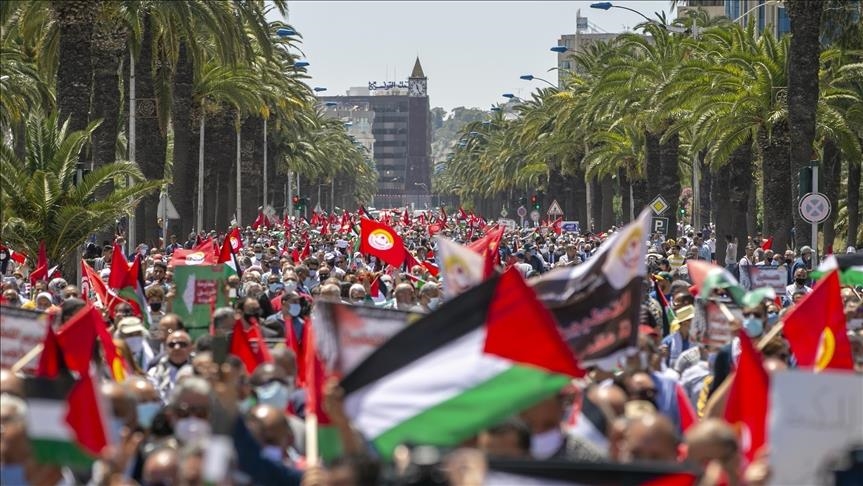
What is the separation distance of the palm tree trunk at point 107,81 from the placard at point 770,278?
14342mm

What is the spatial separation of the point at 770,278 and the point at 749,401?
12.0 meters

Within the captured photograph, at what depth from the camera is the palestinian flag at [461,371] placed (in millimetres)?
6996

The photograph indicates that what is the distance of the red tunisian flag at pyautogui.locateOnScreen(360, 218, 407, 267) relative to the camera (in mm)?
24094

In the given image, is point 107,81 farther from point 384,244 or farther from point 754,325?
point 754,325

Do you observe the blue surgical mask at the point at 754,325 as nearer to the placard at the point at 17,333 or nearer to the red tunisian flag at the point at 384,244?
the placard at the point at 17,333

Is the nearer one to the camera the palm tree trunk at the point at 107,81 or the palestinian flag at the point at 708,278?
the palestinian flag at the point at 708,278

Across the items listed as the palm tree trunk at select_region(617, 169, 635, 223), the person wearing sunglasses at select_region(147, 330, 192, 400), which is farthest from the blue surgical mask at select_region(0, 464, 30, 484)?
the palm tree trunk at select_region(617, 169, 635, 223)

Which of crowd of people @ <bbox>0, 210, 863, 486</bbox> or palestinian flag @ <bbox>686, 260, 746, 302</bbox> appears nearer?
crowd of people @ <bbox>0, 210, 863, 486</bbox>

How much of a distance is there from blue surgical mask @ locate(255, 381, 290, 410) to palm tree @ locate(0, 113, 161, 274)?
15016 mm

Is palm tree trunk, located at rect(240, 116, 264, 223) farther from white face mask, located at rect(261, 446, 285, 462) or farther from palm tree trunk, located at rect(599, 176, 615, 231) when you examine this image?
white face mask, located at rect(261, 446, 285, 462)

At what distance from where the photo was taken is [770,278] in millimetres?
19562

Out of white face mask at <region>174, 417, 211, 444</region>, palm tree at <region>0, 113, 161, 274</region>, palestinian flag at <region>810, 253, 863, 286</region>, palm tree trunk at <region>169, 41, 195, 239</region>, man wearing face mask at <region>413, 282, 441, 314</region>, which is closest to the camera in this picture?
white face mask at <region>174, 417, 211, 444</region>

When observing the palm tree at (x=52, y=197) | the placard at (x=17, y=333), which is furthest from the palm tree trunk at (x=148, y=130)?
the placard at (x=17, y=333)

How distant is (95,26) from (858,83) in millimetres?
16536
